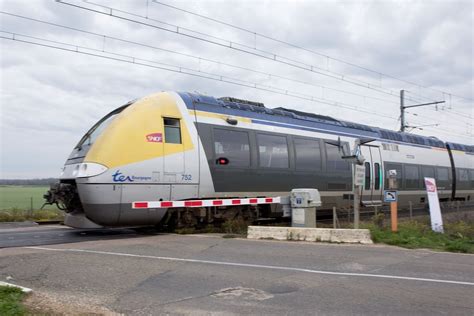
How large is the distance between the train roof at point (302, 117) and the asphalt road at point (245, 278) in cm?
478

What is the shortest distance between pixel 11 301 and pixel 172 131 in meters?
7.24

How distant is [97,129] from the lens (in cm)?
1241

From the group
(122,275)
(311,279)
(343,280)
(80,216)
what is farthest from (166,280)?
(80,216)

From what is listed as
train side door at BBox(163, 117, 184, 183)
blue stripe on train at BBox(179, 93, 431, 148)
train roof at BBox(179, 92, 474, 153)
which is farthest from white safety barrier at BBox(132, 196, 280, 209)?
A: train roof at BBox(179, 92, 474, 153)

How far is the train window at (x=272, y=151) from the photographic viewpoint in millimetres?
13981

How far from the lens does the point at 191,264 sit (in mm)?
7953

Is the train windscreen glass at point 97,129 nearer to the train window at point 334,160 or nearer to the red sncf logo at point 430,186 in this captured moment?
the train window at point 334,160

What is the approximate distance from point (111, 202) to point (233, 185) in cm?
357

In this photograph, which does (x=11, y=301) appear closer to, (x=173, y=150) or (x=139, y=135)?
(x=139, y=135)

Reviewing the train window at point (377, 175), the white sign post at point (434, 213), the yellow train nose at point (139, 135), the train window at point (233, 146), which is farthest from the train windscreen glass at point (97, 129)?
the train window at point (377, 175)

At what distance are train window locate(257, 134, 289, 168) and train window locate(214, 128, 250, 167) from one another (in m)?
0.58

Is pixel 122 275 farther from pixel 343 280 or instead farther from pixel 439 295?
pixel 439 295

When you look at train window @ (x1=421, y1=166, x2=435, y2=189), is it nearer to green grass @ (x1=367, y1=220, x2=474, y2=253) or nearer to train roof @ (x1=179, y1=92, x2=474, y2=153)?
train roof @ (x1=179, y1=92, x2=474, y2=153)

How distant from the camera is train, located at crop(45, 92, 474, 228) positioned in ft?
36.4
